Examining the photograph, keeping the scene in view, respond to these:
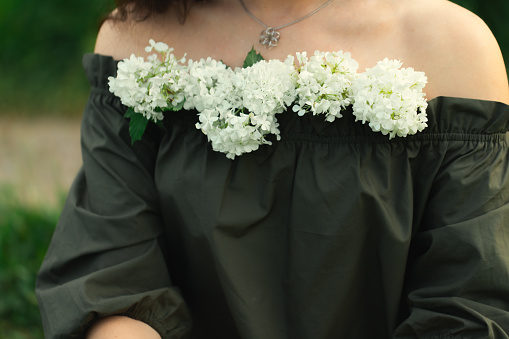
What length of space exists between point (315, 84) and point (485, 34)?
0.40 m

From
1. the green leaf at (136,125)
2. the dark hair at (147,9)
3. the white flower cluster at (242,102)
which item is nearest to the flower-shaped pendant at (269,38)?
the white flower cluster at (242,102)

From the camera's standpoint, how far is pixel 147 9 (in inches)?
60.6

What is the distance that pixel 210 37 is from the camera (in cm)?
146

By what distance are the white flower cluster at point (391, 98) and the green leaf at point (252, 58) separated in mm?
223

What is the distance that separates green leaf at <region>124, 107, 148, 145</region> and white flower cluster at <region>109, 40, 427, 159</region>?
0.04 meters

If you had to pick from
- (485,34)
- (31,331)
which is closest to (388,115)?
(485,34)

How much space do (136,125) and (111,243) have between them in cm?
27

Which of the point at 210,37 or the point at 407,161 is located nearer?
the point at 407,161

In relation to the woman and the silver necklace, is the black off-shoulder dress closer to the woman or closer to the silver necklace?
the woman

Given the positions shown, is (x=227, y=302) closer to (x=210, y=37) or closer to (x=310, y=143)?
(x=310, y=143)

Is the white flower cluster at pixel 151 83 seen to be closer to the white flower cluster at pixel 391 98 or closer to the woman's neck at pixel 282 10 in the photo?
the woman's neck at pixel 282 10

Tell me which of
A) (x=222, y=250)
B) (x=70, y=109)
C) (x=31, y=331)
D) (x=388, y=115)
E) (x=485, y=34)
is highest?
(x=485, y=34)

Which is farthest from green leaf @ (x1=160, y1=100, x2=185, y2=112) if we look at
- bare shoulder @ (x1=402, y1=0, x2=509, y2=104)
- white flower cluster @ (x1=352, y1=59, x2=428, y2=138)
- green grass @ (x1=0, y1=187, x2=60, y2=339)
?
green grass @ (x1=0, y1=187, x2=60, y2=339)

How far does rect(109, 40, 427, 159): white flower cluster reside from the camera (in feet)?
4.13
